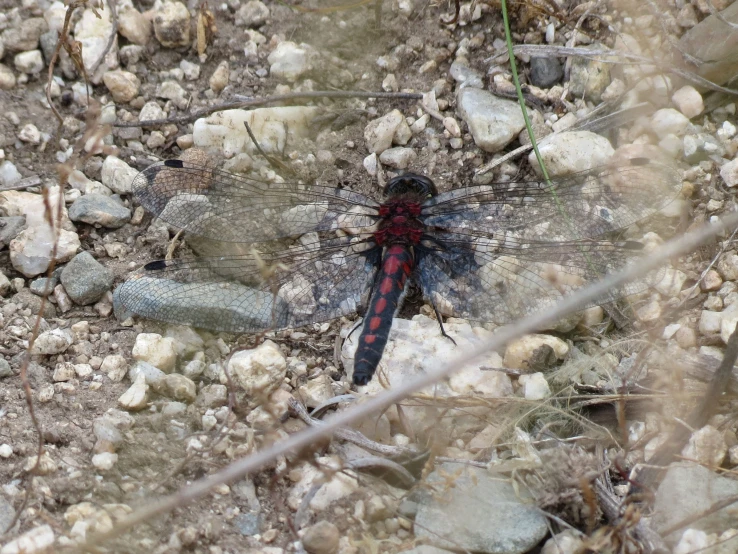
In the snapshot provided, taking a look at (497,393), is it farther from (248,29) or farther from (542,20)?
(248,29)

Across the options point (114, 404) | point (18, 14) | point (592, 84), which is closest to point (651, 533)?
point (114, 404)

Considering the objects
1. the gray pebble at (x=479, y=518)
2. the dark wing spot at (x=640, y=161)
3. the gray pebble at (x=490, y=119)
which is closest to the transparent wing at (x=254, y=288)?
the gray pebble at (x=490, y=119)

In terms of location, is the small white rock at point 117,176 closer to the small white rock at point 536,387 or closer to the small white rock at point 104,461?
the small white rock at point 104,461

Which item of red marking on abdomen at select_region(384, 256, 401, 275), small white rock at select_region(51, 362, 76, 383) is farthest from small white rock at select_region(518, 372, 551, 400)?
small white rock at select_region(51, 362, 76, 383)

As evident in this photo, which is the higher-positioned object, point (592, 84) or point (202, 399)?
point (592, 84)

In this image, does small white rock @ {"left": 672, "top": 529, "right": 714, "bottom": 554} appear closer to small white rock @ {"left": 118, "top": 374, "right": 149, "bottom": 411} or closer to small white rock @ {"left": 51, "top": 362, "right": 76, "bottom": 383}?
small white rock @ {"left": 118, "top": 374, "right": 149, "bottom": 411}

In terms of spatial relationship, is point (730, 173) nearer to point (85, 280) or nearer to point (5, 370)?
point (85, 280)

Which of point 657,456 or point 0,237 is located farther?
point 0,237

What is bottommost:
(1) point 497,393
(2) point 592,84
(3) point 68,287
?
(1) point 497,393
